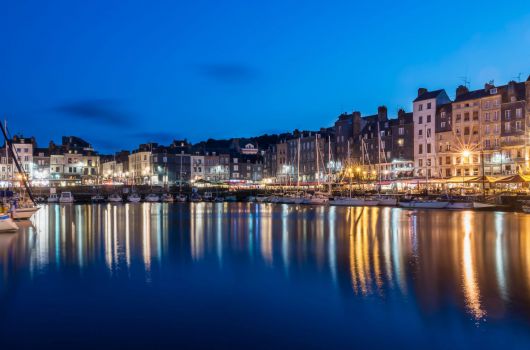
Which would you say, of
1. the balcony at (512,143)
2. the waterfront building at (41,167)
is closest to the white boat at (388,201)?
the balcony at (512,143)

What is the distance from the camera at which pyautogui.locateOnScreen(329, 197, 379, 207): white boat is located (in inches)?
2532

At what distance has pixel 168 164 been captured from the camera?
110m

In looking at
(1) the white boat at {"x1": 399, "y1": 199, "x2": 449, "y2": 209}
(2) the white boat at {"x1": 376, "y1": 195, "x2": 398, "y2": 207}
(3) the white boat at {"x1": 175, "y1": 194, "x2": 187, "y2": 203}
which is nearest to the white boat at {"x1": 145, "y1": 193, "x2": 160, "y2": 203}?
(3) the white boat at {"x1": 175, "y1": 194, "x2": 187, "y2": 203}

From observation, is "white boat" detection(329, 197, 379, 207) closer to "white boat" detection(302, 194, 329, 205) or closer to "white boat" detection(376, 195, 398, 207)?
"white boat" detection(376, 195, 398, 207)

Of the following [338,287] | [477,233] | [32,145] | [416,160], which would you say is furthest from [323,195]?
[32,145]

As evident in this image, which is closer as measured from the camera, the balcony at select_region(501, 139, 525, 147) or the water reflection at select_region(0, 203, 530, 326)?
the water reflection at select_region(0, 203, 530, 326)

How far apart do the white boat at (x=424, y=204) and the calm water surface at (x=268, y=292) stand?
26.1 m

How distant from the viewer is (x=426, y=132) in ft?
241

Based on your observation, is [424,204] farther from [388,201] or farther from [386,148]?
[386,148]

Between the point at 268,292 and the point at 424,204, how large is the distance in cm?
4406

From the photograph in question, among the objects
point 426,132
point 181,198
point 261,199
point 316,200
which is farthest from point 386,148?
point 181,198

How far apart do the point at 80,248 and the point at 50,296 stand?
10.4m

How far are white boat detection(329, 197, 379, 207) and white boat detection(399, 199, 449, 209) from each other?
15.2ft

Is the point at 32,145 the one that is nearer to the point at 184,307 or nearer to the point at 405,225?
the point at 405,225
